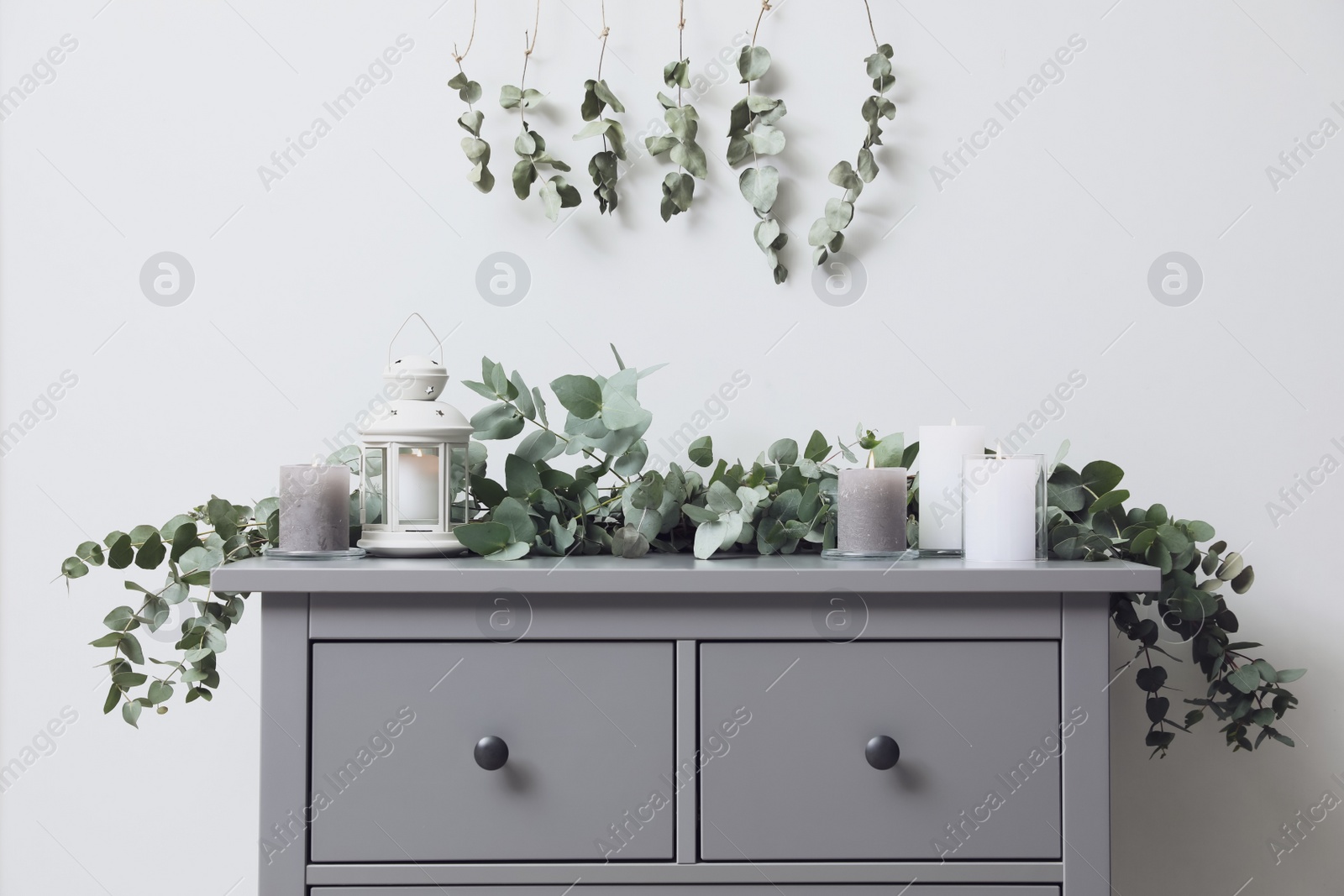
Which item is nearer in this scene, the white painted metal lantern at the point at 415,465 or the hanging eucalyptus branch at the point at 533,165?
the white painted metal lantern at the point at 415,465

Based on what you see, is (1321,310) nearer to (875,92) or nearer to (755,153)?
(875,92)

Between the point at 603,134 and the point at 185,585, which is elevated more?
the point at 603,134

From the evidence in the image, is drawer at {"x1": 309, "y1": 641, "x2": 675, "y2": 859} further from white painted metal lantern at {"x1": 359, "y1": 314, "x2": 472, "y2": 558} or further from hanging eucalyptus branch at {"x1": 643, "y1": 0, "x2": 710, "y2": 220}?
hanging eucalyptus branch at {"x1": 643, "y1": 0, "x2": 710, "y2": 220}

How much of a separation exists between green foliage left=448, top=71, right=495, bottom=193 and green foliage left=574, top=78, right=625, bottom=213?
13 cm

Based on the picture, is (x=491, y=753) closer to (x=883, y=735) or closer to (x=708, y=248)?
(x=883, y=735)

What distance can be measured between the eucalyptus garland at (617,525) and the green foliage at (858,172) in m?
0.34

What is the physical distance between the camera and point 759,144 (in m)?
1.22

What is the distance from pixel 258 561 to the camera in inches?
33.2

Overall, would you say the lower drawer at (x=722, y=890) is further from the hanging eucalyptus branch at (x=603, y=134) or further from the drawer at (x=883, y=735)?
the hanging eucalyptus branch at (x=603, y=134)

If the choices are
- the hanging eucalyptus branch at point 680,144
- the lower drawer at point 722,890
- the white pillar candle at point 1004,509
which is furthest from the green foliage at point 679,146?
the lower drawer at point 722,890

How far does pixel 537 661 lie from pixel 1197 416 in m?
1.02

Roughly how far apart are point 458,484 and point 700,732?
390 mm

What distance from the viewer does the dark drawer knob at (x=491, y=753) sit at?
768 mm

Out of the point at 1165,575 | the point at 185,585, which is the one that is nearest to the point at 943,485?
the point at 1165,575
